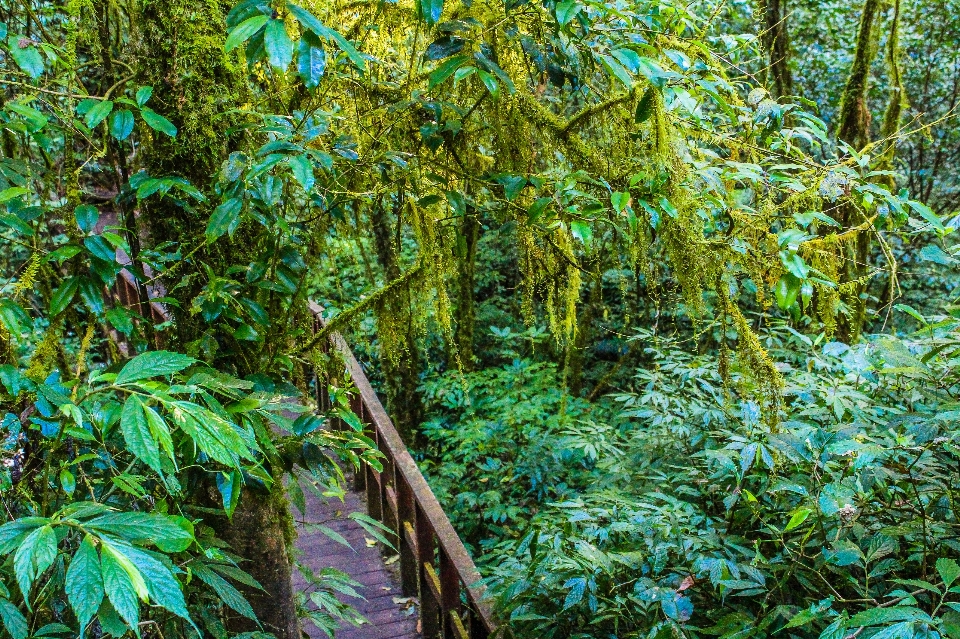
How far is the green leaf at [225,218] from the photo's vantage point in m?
1.68

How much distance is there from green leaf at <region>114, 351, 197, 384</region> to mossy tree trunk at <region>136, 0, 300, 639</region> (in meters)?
0.53

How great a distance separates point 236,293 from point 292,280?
0.53 ft

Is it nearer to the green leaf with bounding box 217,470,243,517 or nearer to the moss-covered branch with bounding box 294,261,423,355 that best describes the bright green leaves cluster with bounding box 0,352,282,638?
the green leaf with bounding box 217,470,243,517

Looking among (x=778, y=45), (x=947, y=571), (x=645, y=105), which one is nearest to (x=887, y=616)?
(x=947, y=571)

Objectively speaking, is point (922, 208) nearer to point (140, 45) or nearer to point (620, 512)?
point (620, 512)

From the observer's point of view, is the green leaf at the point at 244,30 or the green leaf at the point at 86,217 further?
the green leaf at the point at 86,217

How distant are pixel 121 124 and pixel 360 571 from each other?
133 inches

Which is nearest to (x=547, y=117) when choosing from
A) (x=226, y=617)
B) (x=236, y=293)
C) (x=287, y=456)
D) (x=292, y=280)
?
(x=292, y=280)

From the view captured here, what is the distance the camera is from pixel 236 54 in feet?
6.39

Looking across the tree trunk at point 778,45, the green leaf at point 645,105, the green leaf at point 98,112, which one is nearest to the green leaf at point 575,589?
the green leaf at point 645,105

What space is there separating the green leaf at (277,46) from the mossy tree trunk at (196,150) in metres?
0.59

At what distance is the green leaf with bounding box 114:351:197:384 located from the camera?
1246mm

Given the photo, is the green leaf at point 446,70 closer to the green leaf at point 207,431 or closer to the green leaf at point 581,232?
the green leaf at point 581,232

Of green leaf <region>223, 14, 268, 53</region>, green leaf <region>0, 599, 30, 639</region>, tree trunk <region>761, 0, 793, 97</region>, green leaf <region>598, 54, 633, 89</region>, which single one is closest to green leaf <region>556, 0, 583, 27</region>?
green leaf <region>598, 54, 633, 89</region>
